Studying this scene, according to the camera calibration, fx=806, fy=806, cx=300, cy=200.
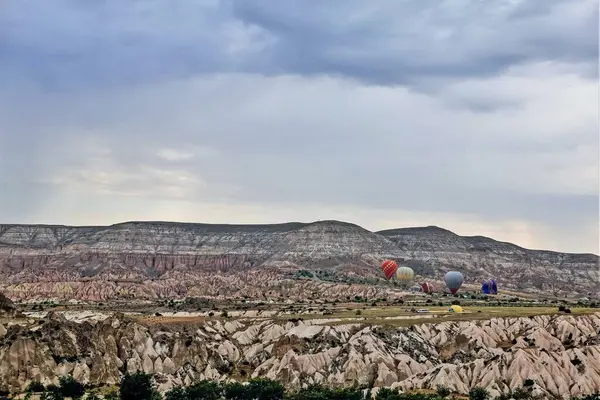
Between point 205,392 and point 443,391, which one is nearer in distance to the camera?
point 205,392

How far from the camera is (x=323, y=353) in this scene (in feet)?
327

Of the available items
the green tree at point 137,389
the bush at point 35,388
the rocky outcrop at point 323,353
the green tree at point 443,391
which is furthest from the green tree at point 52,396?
the green tree at point 443,391

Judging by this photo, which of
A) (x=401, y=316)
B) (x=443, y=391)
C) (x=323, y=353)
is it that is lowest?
(x=443, y=391)

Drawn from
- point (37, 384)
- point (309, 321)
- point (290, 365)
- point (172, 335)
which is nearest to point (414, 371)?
point (290, 365)

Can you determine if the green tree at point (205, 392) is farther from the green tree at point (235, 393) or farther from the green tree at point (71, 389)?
the green tree at point (71, 389)

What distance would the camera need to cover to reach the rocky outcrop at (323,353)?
89438 mm

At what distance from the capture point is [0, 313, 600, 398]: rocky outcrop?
89.4 m

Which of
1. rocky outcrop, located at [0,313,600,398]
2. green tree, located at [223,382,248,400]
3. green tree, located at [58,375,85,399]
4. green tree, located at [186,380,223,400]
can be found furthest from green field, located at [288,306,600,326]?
green tree, located at [58,375,85,399]

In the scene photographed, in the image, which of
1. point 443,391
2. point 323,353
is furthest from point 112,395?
point 443,391

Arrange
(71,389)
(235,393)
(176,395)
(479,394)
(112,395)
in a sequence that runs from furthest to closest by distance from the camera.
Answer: (71,389), (112,395), (235,393), (479,394), (176,395)

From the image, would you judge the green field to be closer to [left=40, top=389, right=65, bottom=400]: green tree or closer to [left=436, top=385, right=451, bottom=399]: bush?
[left=436, top=385, right=451, bottom=399]: bush

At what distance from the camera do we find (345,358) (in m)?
97.6

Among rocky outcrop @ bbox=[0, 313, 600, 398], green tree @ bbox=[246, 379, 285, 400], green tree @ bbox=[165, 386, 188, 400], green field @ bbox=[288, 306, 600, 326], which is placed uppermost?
green field @ bbox=[288, 306, 600, 326]

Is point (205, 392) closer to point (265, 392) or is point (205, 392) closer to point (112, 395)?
point (265, 392)
